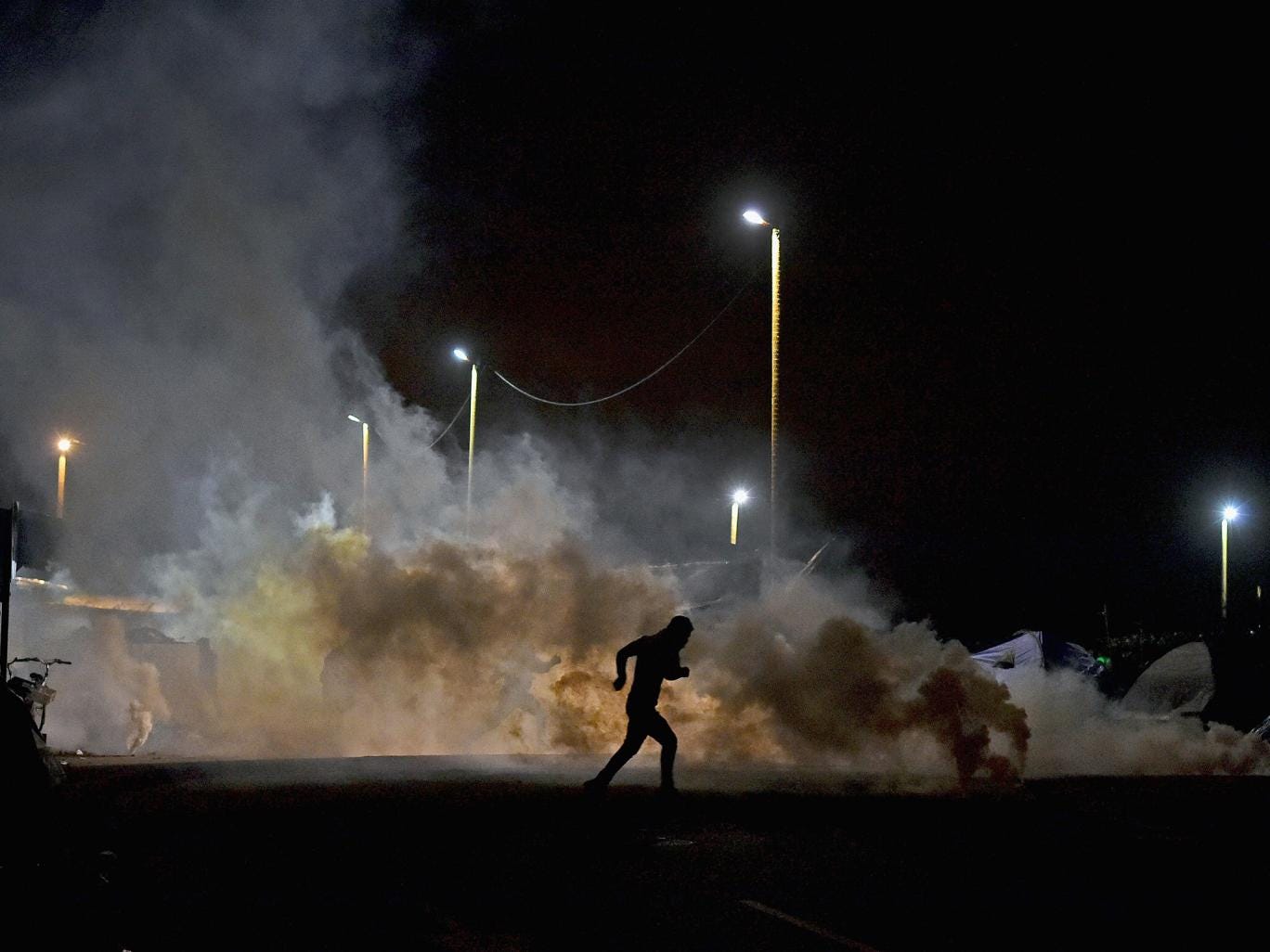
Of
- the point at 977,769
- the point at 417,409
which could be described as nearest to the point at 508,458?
the point at 417,409

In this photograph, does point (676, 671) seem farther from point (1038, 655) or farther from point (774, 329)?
point (1038, 655)

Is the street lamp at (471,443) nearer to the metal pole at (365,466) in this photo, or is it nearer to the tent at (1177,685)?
the metal pole at (365,466)

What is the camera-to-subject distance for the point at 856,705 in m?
15.4

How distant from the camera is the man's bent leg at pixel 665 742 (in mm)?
11000

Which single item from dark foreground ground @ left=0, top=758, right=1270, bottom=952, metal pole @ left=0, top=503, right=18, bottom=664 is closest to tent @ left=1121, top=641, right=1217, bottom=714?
dark foreground ground @ left=0, top=758, right=1270, bottom=952

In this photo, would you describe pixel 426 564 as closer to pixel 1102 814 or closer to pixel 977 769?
pixel 977 769

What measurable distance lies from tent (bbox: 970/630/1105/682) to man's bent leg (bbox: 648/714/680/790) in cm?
1726

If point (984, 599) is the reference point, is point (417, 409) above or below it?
above

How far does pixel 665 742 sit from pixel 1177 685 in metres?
16.3

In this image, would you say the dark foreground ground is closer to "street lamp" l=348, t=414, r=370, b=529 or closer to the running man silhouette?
the running man silhouette

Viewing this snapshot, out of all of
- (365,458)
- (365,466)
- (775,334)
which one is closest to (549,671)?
(775,334)

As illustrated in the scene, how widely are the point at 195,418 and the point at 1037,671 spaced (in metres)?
23.1

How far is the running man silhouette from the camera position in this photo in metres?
10.9

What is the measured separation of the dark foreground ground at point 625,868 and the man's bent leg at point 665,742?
23 centimetres
